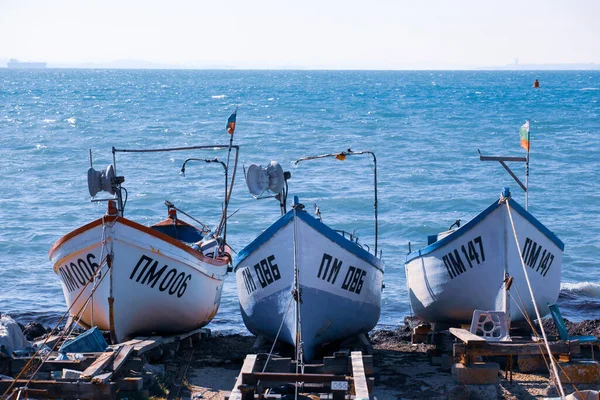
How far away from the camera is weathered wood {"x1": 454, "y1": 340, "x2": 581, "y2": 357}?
33.4ft

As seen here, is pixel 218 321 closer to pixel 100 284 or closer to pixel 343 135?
pixel 100 284

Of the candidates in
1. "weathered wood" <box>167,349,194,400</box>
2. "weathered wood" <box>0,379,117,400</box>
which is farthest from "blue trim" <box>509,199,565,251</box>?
"weathered wood" <box>0,379,117,400</box>

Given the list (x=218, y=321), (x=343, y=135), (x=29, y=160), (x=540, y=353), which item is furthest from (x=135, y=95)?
(x=540, y=353)

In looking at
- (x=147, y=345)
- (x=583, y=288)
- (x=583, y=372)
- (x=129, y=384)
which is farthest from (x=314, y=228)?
(x=583, y=288)

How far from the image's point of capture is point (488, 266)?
1145cm

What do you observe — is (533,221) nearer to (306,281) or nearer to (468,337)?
(468,337)

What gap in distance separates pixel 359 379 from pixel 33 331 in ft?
21.8

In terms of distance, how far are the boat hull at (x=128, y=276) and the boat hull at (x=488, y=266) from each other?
9.97 ft

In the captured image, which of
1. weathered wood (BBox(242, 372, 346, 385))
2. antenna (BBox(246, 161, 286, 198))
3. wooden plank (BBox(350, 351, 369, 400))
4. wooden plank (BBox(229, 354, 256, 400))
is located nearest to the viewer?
wooden plank (BBox(350, 351, 369, 400))

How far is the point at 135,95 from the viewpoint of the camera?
90.5 meters

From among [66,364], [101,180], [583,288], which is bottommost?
[583,288]

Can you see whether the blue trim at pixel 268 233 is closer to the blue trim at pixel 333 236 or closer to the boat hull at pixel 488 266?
the blue trim at pixel 333 236

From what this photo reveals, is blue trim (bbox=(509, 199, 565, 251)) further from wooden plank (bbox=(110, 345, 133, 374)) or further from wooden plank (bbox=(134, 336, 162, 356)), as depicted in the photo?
wooden plank (bbox=(110, 345, 133, 374))

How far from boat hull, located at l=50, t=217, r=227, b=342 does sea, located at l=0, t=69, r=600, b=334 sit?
9.50ft
